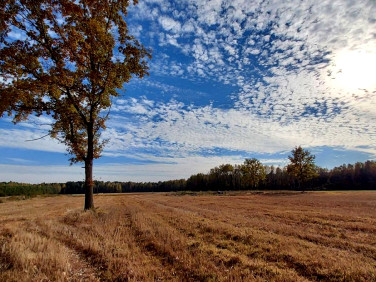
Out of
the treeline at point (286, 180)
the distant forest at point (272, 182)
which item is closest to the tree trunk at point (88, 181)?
the distant forest at point (272, 182)

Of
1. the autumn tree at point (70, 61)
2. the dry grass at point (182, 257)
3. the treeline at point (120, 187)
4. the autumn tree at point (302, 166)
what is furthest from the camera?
the treeline at point (120, 187)

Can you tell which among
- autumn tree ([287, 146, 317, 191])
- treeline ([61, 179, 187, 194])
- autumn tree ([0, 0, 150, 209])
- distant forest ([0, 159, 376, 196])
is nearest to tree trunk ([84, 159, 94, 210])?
autumn tree ([0, 0, 150, 209])

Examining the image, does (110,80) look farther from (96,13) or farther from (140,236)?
(140,236)

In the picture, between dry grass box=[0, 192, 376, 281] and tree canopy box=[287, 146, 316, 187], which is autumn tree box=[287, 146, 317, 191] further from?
dry grass box=[0, 192, 376, 281]

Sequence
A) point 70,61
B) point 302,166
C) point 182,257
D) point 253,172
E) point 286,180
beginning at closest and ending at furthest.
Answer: point 182,257 → point 70,61 → point 302,166 → point 253,172 → point 286,180

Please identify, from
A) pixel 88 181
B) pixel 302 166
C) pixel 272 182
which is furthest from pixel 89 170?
pixel 272 182

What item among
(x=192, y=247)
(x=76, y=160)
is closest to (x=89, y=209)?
(x=76, y=160)

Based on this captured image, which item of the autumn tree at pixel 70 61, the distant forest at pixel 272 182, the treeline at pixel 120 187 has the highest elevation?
the autumn tree at pixel 70 61

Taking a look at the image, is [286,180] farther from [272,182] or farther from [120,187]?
[120,187]

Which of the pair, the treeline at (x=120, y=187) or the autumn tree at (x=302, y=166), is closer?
the autumn tree at (x=302, y=166)

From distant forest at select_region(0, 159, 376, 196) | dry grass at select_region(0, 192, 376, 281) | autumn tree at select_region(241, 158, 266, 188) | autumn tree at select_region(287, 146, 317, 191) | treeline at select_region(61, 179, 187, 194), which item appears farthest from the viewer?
treeline at select_region(61, 179, 187, 194)

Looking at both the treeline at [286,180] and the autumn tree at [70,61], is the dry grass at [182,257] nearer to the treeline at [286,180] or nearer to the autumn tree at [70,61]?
the autumn tree at [70,61]

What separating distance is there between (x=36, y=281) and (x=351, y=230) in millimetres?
14631

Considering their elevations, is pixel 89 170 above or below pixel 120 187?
above
